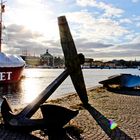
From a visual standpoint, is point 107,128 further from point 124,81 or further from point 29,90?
point 29,90

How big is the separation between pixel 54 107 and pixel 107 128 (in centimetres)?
253

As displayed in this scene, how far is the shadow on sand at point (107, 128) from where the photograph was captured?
345 inches

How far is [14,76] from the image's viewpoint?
44.2m

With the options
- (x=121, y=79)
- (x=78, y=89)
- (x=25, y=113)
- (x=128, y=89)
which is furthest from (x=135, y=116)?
(x=121, y=79)

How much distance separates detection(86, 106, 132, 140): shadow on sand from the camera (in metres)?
8.77

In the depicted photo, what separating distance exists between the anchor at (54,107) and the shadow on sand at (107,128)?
120 centimetres

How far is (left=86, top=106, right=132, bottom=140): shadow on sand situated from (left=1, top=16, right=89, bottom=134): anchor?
3.94 ft

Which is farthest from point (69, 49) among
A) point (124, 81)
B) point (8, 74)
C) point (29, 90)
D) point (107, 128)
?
point (8, 74)

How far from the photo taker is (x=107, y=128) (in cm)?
978

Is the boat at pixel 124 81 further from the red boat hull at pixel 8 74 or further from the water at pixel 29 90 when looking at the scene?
the red boat hull at pixel 8 74

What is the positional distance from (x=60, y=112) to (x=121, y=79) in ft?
62.4

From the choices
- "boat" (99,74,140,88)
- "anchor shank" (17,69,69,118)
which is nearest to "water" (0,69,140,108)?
"boat" (99,74,140,88)

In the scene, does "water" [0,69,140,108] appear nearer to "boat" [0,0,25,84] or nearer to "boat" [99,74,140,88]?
"boat" [0,0,25,84]

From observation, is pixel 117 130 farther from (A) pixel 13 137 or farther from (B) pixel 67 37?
(B) pixel 67 37
